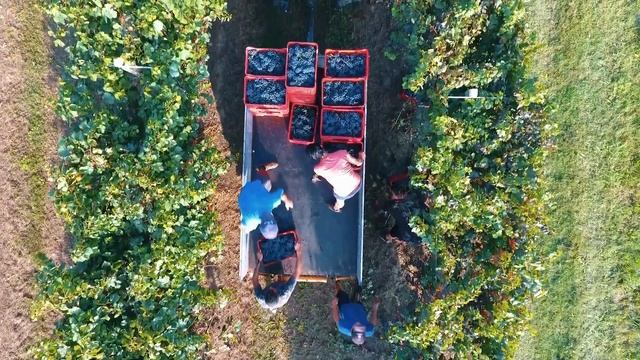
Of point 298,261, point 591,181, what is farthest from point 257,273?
point 591,181

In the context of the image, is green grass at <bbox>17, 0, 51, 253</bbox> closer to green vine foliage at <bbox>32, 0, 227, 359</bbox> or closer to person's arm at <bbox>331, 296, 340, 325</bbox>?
green vine foliage at <bbox>32, 0, 227, 359</bbox>

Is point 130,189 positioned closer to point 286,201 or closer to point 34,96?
point 286,201

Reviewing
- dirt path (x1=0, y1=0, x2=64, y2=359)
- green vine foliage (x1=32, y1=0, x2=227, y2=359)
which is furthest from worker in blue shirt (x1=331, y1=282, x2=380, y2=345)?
dirt path (x1=0, y1=0, x2=64, y2=359)

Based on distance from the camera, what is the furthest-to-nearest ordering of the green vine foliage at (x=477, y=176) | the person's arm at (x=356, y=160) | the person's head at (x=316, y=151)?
the person's head at (x=316, y=151)
the person's arm at (x=356, y=160)
the green vine foliage at (x=477, y=176)

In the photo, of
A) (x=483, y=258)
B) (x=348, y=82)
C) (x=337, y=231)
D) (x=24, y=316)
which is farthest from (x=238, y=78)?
(x=24, y=316)

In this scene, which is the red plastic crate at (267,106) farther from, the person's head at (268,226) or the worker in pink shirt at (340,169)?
the person's head at (268,226)

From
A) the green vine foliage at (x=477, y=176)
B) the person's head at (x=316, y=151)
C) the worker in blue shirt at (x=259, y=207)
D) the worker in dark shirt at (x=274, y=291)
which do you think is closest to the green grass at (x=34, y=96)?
the worker in blue shirt at (x=259, y=207)
